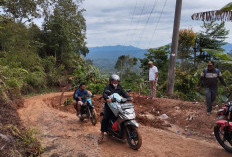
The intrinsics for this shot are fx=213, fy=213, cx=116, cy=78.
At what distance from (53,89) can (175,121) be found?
1163 centimetres

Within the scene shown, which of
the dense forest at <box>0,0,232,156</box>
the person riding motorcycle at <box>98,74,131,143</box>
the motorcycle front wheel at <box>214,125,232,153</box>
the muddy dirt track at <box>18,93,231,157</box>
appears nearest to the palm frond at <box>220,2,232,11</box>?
the dense forest at <box>0,0,232,156</box>

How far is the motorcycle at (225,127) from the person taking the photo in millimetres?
4840

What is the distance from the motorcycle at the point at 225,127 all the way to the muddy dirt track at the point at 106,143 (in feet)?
0.72

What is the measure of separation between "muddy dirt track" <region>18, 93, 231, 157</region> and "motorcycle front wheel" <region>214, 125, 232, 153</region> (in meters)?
0.14

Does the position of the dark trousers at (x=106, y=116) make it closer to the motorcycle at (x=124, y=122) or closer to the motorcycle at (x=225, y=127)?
the motorcycle at (x=124, y=122)

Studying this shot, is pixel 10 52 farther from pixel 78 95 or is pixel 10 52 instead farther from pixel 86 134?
pixel 86 134

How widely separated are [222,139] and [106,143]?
2876 mm

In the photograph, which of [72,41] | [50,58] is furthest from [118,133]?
[72,41]

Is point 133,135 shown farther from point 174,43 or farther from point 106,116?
point 174,43

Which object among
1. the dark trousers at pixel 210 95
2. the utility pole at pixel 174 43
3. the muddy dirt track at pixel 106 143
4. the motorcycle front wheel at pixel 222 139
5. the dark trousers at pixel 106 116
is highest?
the utility pole at pixel 174 43

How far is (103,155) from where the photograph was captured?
15.5 feet

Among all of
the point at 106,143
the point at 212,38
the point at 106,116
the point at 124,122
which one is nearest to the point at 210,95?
the point at 124,122

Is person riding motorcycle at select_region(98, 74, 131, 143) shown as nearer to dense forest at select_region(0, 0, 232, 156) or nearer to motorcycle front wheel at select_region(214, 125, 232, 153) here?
motorcycle front wheel at select_region(214, 125, 232, 153)

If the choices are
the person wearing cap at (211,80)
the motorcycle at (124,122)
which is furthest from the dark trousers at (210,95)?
the motorcycle at (124,122)
